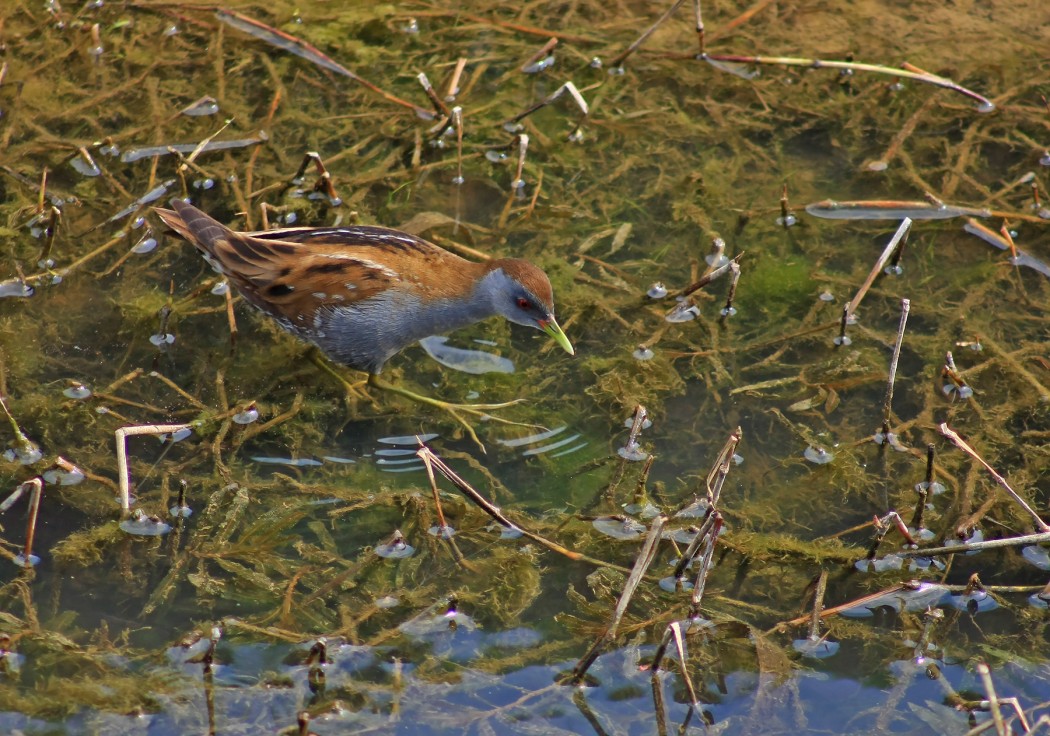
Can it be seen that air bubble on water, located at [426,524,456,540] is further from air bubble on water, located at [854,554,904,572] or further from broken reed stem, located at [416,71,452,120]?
broken reed stem, located at [416,71,452,120]

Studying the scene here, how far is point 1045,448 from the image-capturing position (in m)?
4.41

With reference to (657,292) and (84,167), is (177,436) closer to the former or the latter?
(84,167)

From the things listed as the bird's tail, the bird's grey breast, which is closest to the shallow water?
the bird's grey breast

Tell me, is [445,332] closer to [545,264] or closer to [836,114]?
[545,264]

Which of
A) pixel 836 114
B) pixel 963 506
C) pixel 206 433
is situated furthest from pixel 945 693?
pixel 836 114

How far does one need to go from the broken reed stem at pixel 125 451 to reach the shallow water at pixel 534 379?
0.35ft

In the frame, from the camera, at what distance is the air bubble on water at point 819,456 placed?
4.42 metres

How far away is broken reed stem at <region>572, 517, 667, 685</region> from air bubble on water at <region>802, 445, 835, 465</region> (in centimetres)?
116

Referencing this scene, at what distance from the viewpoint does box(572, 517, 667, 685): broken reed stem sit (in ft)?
11.2

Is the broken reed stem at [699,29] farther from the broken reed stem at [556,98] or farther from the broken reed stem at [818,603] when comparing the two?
the broken reed stem at [818,603]

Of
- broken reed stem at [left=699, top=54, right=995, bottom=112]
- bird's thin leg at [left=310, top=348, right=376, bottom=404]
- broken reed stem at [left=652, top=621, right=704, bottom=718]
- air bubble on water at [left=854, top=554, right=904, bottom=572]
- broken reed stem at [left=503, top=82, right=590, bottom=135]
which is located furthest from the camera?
broken reed stem at [left=699, top=54, right=995, bottom=112]

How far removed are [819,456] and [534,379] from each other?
4.09ft

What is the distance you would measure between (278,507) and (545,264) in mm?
1782

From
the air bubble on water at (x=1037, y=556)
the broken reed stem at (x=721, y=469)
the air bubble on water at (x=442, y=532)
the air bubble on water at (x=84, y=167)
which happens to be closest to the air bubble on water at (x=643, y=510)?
the broken reed stem at (x=721, y=469)
